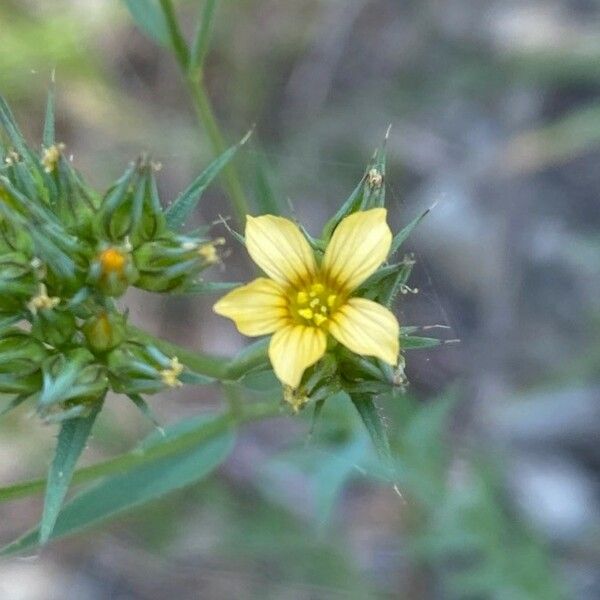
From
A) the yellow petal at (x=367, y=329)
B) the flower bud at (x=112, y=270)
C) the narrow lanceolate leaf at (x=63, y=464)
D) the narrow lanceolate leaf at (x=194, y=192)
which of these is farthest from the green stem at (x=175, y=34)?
the narrow lanceolate leaf at (x=63, y=464)

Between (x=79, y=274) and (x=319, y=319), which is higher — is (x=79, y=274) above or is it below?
above

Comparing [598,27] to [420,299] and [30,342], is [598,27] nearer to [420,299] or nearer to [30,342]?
[420,299]

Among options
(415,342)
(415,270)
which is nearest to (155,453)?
(415,342)

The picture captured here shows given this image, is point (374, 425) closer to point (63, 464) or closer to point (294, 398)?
point (294, 398)

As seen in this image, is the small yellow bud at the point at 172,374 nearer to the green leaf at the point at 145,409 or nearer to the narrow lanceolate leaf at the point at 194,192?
the green leaf at the point at 145,409

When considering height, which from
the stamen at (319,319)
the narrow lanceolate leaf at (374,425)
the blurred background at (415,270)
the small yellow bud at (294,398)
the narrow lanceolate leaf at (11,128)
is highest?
the narrow lanceolate leaf at (11,128)

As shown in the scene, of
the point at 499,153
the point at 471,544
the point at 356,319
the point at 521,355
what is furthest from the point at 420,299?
the point at 356,319

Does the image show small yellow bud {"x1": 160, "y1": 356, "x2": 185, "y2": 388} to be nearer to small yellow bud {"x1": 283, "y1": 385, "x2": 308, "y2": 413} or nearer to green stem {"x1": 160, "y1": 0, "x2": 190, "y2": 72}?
small yellow bud {"x1": 283, "y1": 385, "x2": 308, "y2": 413}
